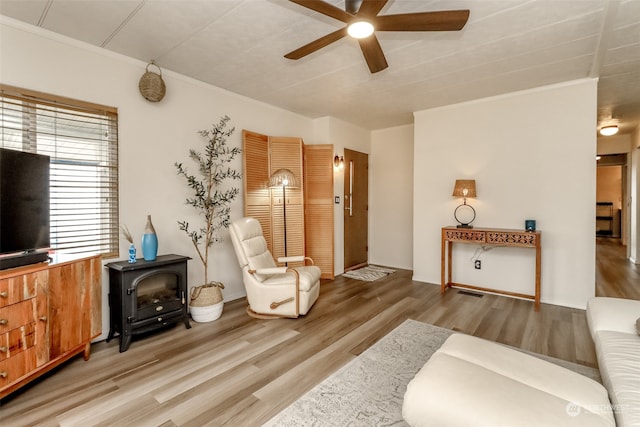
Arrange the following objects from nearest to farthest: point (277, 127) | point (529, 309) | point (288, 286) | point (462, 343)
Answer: point (462, 343)
point (288, 286)
point (529, 309)
point (277, 127)

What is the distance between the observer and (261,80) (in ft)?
11.5

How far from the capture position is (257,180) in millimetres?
4082

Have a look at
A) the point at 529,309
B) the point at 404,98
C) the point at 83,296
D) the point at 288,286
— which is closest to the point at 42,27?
the point at 83,296

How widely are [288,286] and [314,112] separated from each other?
287 centimetres

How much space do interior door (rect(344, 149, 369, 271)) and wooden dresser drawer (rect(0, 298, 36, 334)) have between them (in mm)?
4096

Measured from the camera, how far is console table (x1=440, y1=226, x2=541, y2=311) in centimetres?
349

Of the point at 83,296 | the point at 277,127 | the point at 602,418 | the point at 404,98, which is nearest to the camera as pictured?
the point at 602,418

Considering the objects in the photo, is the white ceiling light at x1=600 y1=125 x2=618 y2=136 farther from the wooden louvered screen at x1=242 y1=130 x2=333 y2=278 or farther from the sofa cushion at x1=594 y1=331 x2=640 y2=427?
the sofa cushion at x1=594 y1=331 x2=640 y2=427

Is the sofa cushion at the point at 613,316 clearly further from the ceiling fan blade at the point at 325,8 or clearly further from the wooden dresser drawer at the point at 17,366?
the wooden dresser drawer at the point at 17,366

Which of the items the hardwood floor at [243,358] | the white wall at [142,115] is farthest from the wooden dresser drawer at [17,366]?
the white wall at [142,115]

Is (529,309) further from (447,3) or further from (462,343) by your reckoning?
(447,3)

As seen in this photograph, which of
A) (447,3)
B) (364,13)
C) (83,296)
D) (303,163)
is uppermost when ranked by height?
(447,3)

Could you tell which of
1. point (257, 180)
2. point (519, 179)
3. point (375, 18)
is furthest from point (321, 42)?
point (519, 179)

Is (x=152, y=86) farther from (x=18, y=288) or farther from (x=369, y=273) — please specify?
(x=369, y=273)
